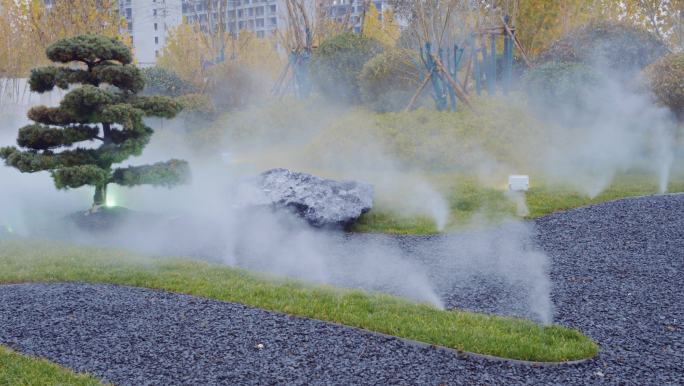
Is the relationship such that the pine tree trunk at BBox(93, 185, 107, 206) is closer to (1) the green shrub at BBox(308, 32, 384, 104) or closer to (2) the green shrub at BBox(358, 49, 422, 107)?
(2) the green shrub at BBox(358, 49, 422, 107)

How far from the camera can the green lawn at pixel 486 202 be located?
9.07 metres

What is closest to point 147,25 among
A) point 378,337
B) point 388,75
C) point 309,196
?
point 388,75

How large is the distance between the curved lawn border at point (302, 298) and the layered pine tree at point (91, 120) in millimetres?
1900

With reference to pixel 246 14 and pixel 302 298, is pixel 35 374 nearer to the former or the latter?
pixel 302 298

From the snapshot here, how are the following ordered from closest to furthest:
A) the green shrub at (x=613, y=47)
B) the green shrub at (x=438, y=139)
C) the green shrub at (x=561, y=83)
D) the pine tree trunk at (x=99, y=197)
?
1. the pine tree trunk at (x=99, y=197)
2. the green shrub at (x=438, y=139)
3. the green shrub at (x=561, y=83)
4. the green shrub at (x=613, y=47)

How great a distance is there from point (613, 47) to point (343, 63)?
24.2ft

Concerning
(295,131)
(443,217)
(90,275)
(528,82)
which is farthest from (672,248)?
(295,131)

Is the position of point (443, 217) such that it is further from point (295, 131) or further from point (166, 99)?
point (295, 131)

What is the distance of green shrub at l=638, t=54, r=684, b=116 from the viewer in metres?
11.7

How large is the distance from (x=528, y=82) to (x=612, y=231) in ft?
23.8

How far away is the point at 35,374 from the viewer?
380 cm

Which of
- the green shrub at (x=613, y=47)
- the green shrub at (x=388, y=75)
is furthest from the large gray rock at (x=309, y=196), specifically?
the green shrub at (x=613, y=47)

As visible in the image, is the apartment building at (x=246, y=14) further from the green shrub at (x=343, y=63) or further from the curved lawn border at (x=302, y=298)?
the curved lawn border at (x=302, y=298)

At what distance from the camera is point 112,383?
3.72 metres
